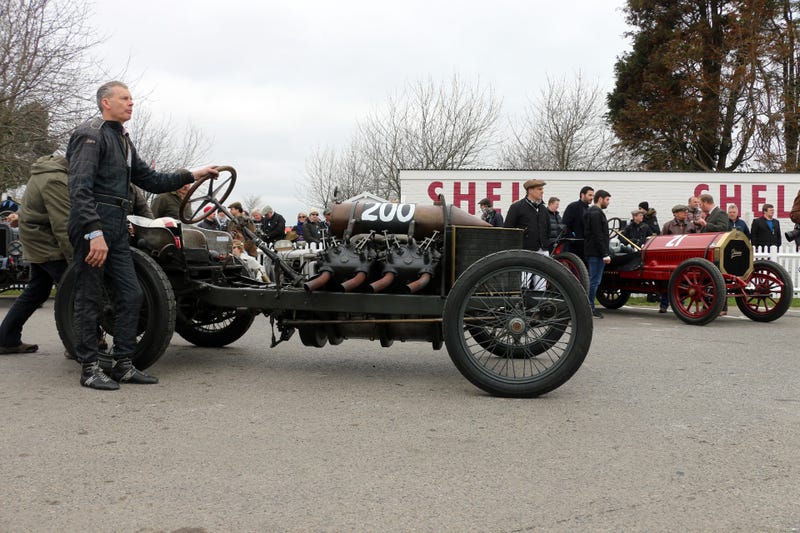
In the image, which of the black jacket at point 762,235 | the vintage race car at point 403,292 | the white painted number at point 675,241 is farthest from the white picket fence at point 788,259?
the vintage race car at point 403,292

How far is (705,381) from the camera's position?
5.13 m

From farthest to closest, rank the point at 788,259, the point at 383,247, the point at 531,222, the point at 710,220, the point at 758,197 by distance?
the point at 758,197 → the point at 788,259 → the point at 710,220 → the point at 531,222 → the point at 383,247

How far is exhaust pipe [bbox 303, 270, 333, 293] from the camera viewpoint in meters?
4.79

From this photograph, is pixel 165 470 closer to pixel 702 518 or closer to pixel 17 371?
pixel 702 518

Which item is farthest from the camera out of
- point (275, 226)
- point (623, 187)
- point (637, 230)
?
point (623, 187)

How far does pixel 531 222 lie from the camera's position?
9.87m

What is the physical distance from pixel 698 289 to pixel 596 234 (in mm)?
1552

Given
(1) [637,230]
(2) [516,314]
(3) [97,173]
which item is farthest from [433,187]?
(3) [97,173]

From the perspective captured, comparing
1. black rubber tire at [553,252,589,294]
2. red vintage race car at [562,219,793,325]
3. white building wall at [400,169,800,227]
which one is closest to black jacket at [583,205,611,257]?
black rubber tire at [553,252,589,294]

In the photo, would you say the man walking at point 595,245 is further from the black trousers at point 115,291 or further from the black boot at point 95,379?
the black boot at point 95,379

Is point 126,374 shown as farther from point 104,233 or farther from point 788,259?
point 788,259

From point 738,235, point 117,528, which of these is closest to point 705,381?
point 117,528

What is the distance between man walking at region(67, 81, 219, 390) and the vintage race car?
7.2 inches

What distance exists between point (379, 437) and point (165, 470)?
102 centimetres
